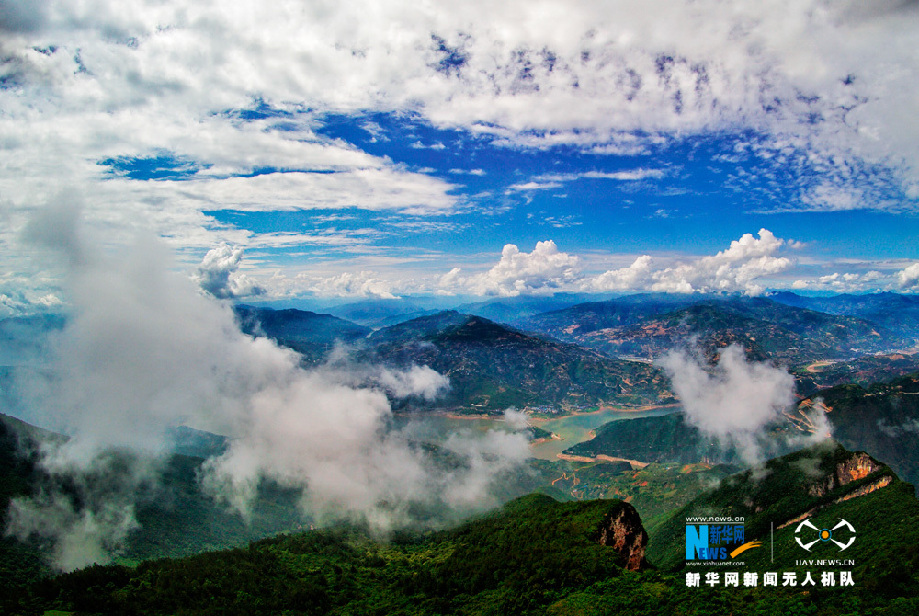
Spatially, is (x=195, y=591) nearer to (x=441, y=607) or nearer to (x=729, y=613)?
(x=441, y=607)

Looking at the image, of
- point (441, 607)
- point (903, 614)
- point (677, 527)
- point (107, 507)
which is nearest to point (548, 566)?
point (441, 607)

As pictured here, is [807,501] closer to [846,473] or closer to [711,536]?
[846,473]

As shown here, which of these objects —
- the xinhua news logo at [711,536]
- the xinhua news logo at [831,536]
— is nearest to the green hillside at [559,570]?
the xinhua news logo at [831,536]

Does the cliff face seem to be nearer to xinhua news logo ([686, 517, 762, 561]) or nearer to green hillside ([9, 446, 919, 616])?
green hillside ([9, 446, 919, 616])

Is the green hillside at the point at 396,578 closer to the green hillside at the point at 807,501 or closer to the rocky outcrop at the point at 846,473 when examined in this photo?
the green hillside at the point at 807,501

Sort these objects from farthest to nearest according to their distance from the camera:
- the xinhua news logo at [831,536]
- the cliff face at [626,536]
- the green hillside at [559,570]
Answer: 1. the xinhua news logo at [831,536]
2. the cliff face at [626,536]
3. the green hillside at [559,570]

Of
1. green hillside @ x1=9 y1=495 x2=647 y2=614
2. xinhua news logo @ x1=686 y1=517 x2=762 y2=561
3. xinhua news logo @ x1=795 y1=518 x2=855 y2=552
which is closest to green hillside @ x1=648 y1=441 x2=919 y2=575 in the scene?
xinhua news logo @ x1=795 y1=518 x2=855 y2=552

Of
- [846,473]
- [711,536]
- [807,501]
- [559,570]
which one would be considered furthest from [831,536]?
[559,570]

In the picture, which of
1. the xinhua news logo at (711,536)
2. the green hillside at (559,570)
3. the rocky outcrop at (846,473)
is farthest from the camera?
the rocky outcrop at (846,473)
